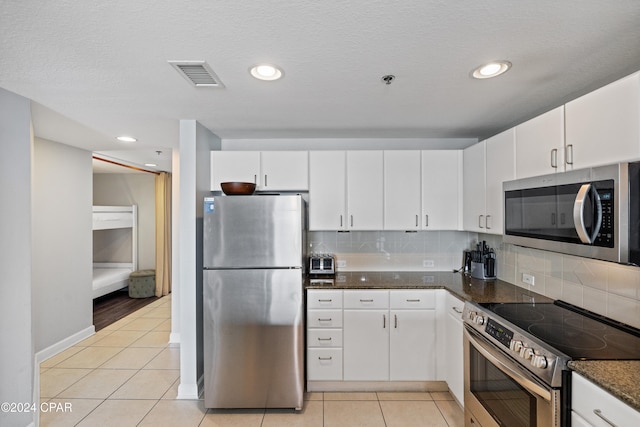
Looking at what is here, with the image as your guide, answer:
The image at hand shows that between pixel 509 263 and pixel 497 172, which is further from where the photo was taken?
pixel 509 263

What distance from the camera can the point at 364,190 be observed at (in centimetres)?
289

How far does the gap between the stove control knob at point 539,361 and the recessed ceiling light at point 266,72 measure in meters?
1.89

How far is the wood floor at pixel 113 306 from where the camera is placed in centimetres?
437

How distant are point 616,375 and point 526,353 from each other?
1.01 feet

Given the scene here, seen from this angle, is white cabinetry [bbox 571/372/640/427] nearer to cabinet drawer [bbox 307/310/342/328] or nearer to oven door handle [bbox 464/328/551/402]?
oven door handle [bbox 464/328/551/402]

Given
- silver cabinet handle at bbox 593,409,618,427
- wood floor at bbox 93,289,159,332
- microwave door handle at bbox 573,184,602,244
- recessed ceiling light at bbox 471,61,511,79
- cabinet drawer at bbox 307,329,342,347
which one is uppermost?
recessed ceiling light at bbox 471,61,511,79

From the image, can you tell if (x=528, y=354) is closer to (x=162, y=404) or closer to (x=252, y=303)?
(x=252, y=303)

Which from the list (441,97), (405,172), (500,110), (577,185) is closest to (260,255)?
(405,172)

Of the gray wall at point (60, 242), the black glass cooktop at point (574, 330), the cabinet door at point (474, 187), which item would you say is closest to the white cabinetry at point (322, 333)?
the black glass cooktop at point (574, 330)

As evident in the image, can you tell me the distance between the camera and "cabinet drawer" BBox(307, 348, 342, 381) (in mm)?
2576

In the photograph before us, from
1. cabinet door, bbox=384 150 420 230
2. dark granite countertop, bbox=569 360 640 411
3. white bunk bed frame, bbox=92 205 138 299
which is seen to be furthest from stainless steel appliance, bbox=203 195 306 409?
white bunk bed frame, bbox=92 205 138 299

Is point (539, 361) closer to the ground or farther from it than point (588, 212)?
closer to the ground

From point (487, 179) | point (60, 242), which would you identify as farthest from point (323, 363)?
point (60, 242)

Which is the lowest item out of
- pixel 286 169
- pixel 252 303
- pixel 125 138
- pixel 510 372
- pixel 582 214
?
pixel 510 372
